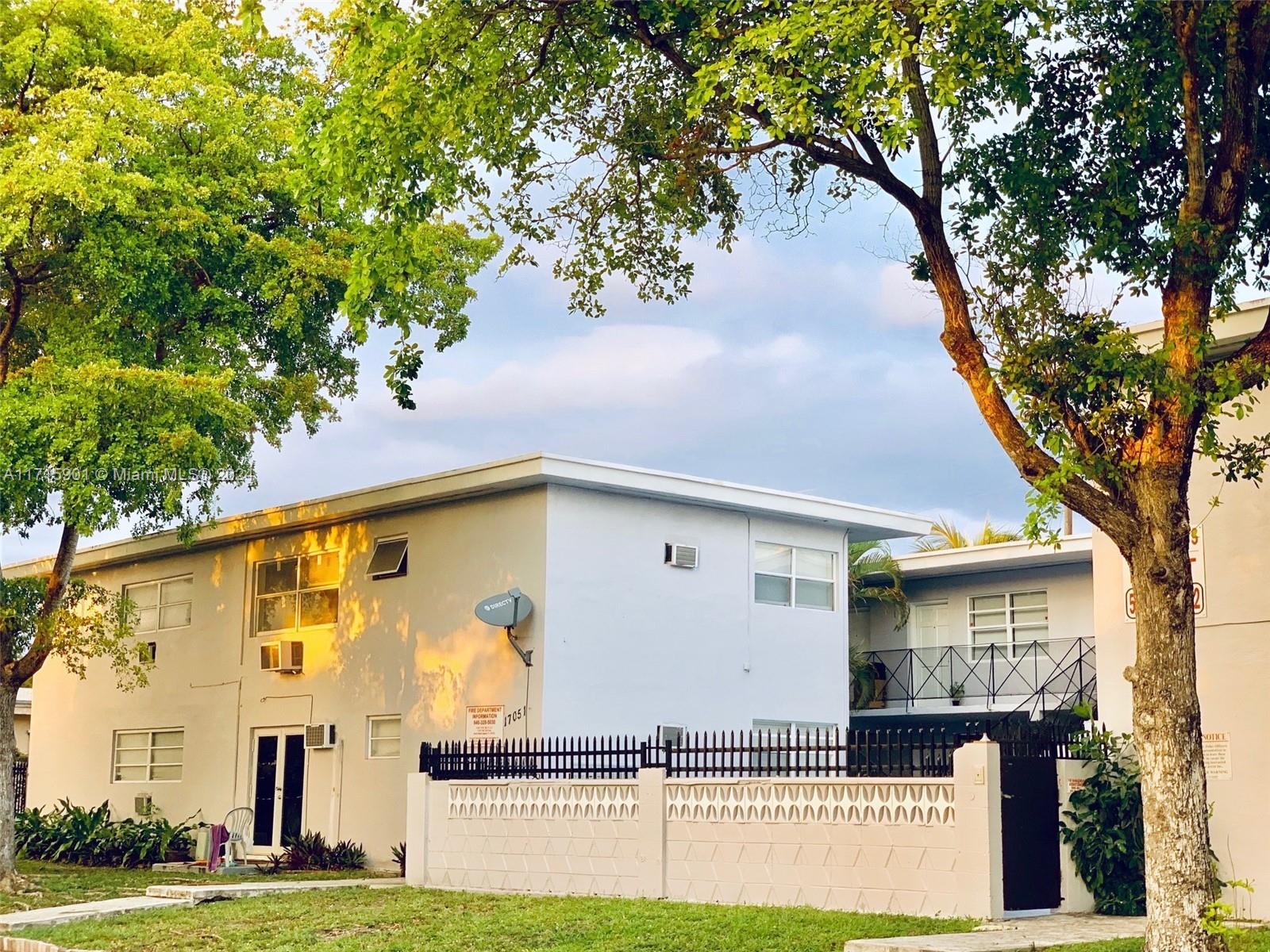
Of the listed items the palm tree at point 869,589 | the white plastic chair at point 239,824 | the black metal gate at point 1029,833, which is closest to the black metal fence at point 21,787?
the white plastic chair at point 239,824

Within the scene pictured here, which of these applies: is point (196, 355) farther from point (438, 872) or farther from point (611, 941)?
point (611, 941)

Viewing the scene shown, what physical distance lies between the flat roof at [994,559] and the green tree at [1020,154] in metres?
12.1

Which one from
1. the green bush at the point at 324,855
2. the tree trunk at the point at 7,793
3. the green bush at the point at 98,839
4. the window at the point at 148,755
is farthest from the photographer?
the window at the point at 148,755

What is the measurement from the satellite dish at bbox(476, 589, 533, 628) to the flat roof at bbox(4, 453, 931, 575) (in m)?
1.58

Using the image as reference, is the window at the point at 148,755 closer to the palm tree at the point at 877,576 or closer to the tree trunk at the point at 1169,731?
the palm tree at the point at 877,576

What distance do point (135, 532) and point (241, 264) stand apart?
3.78 meters

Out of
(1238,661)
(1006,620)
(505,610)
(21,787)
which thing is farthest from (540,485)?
(21,787)

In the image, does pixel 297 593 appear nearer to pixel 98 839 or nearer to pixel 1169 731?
pixel 98 839

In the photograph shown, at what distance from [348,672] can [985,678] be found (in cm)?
1134

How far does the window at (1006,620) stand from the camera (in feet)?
90.5

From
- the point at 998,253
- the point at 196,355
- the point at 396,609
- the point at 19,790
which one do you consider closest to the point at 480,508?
the point at 396,609

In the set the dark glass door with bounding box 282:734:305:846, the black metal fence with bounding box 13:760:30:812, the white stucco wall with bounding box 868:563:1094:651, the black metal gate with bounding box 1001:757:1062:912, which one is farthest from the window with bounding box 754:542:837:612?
the black metal fence with bounding box 13:760:30:812

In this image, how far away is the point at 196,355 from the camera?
2061 centimetres

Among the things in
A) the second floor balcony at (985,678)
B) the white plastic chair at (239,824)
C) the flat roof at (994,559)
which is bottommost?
the white plastic chair at (239,824)
